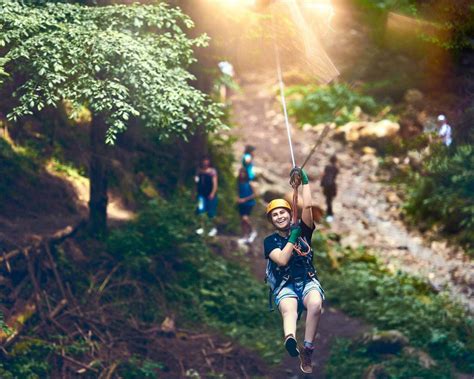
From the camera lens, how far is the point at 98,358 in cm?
1287

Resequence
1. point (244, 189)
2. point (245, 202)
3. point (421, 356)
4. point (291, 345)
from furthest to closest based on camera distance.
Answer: point (245, 202)
point (244, 189)
point (421, 356)
point (291, 345)

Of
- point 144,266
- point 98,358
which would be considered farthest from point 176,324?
point 98,358

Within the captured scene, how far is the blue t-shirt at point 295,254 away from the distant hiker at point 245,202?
31.1ft

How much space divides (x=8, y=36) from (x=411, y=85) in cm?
1962

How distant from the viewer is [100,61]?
450 inches

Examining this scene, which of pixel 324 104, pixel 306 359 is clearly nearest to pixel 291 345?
pixel 306 359

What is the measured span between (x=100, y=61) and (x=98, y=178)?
4422 mm

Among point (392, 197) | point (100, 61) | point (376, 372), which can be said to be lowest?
point (392, 197)

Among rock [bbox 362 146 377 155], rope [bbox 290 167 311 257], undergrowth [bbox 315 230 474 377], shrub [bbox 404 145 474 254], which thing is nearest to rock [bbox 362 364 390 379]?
undergrowth [bbox 315 230 474 377]

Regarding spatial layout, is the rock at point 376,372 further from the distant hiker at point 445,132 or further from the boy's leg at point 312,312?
the distant hiker at point 445,132

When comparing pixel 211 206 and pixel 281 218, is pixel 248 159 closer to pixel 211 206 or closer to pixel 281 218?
pixel 211 206

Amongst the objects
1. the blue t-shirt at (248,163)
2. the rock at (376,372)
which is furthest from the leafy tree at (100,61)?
the rock at (376,372)

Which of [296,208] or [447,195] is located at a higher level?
[296,208]

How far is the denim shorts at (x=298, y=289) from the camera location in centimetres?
813
